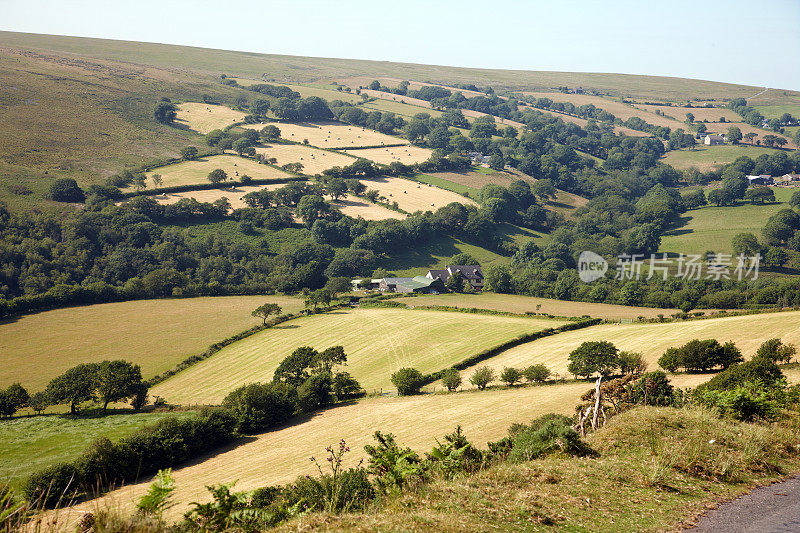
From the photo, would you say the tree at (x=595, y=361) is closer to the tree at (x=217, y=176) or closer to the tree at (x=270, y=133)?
the tree at (x=217, y=176)

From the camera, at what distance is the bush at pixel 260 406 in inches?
1774

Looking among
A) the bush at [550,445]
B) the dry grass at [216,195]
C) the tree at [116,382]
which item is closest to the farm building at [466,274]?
the dry grass at [216,195]

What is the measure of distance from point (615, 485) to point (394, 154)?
511 feet

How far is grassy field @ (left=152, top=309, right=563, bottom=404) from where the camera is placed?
57312 mm

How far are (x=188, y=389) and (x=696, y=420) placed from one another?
50999 millimetres

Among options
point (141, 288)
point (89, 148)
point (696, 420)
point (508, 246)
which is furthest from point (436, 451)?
point (89, 148)

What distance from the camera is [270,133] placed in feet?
528

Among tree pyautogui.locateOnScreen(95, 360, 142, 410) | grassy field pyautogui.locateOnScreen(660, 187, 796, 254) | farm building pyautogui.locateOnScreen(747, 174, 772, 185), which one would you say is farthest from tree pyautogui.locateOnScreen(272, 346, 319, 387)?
farm building pyautogui.locateOnScreen(747, 174, 772, 185)

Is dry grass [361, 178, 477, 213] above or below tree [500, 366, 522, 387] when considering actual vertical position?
above

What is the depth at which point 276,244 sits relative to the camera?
11062 cm

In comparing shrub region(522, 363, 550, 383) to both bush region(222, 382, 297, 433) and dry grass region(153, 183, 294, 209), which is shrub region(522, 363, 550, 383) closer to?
bush region(222, 382, 297, 433)

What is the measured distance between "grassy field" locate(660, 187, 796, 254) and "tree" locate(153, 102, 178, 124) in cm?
14365

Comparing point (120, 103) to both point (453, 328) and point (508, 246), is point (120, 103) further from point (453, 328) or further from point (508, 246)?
point (453, 328)

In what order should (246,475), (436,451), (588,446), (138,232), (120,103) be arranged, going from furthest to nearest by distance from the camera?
(120,103)
(138,232)
(246,475)
(588,446)
(436,451)
